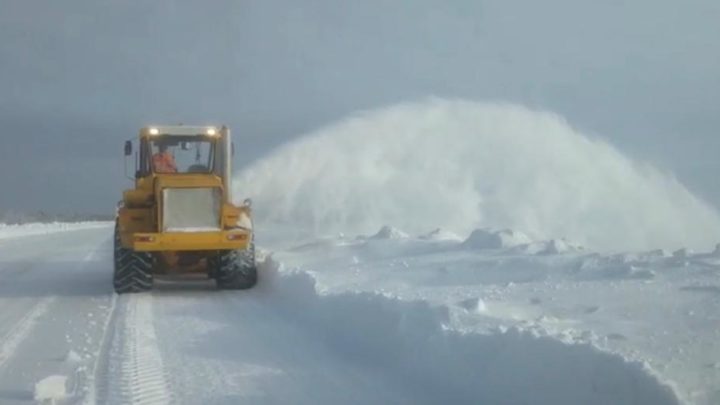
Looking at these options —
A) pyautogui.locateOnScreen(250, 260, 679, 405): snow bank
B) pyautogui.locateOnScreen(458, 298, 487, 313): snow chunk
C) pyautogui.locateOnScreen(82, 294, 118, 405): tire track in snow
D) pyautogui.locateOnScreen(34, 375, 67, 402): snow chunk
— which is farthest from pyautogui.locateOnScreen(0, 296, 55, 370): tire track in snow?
pyautogui.locateOnScreen(458, 298, 487, 313): snow chunk

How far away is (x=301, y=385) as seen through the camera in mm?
8141

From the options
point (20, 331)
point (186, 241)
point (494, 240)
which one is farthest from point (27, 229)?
point (20, 331)

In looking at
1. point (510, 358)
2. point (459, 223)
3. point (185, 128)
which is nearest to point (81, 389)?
point (510, 358)

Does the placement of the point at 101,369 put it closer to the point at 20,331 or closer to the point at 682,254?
the point at 20,331

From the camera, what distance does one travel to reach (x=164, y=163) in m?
17.5

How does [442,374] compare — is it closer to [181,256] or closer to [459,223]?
[181,256]

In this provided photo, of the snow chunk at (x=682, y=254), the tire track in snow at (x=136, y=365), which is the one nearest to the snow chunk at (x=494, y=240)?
the snow chunk at (x=682, y=254)

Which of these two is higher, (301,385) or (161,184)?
(161,184)

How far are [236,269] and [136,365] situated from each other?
726 cm

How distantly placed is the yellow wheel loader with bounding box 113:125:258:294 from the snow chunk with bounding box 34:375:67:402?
7535 millimetres

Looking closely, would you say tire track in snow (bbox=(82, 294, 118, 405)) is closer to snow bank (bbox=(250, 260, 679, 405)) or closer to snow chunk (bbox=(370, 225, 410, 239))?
snow bank (bbox=(250, 260, 679, 405))

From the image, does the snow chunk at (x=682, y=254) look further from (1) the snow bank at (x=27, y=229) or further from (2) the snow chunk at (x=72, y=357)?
(1) the snow bank at (x=27, y=229)

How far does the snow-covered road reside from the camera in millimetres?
7156

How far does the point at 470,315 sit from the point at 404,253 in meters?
8.26
